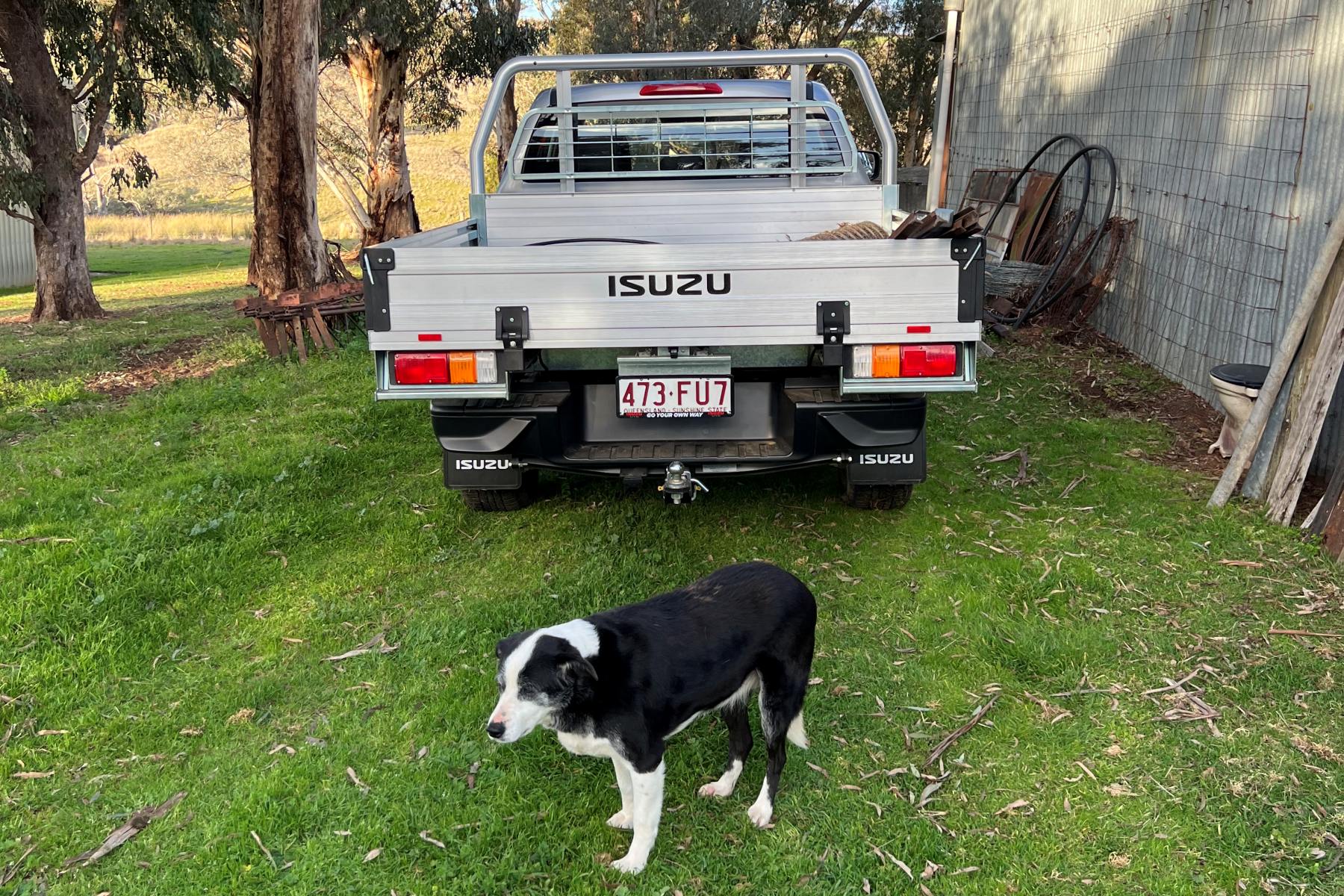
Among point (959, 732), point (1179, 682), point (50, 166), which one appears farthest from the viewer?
point (50, 166)

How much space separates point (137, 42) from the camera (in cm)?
1478

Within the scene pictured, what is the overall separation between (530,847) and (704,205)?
4047mm

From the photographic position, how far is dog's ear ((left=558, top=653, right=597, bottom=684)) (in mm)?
2725

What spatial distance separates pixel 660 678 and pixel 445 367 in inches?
71.1

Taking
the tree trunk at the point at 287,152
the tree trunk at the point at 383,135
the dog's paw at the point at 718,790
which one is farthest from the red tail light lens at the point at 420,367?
the tree trunk at the point at 383,135

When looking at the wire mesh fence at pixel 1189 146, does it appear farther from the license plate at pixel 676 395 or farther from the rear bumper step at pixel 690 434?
the license plate at pixel 676 395

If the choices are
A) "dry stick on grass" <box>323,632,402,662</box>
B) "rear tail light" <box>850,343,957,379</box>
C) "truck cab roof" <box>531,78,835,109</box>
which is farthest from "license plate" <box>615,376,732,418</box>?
"truck cab roof" <box>531,78,835,109</box>

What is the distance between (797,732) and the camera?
3266mm

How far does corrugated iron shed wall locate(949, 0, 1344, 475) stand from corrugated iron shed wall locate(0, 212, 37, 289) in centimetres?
2138

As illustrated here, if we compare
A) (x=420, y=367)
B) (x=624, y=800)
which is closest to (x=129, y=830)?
(x=624, y=800)

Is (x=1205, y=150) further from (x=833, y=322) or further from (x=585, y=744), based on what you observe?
(x=585, y=744)

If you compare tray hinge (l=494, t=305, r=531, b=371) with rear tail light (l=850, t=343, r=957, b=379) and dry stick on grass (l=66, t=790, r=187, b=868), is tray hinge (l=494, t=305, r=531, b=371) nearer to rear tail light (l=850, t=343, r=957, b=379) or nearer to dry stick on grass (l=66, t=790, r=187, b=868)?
rear tail light (l=850, t=343, r=957, b=379)

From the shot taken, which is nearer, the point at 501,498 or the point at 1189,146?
the point at 501,498

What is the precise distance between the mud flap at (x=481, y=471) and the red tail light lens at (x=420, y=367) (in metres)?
0.50
